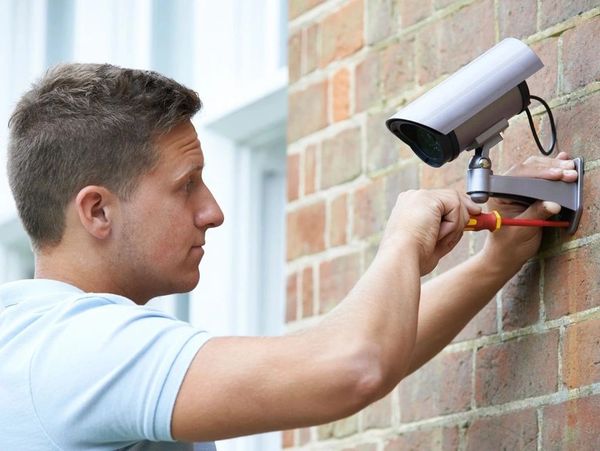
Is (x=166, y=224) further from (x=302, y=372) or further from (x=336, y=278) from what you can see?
(x=336, y=278)

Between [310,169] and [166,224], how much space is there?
836 mm

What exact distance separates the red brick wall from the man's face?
547mm

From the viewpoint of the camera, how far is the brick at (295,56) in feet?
10.2

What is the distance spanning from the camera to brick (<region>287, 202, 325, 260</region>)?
2965 millimetres

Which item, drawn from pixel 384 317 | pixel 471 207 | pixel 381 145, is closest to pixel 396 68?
pixel 381 145

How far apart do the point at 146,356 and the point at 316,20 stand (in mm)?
1342

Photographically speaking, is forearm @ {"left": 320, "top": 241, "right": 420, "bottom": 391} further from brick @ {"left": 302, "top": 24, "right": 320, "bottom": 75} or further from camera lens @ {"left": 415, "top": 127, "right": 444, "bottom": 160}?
brick @ {"left": 302, "top": 24, "right": 320, "bottom": 75}

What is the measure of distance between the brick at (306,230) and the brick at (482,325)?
0.52 meters

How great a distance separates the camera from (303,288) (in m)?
3.00

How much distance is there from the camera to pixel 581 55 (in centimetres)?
229

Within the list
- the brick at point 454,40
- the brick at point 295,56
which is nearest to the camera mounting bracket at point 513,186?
the brick at point 454,40

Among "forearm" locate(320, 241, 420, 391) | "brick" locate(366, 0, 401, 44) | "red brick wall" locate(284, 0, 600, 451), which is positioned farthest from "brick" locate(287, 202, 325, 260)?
"forearm" locate(320, 241, 420, 391)

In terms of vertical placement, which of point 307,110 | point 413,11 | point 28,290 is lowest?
point 28,290

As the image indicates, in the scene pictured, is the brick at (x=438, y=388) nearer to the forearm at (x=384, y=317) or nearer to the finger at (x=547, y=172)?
the finger at (x=547, y=172)
